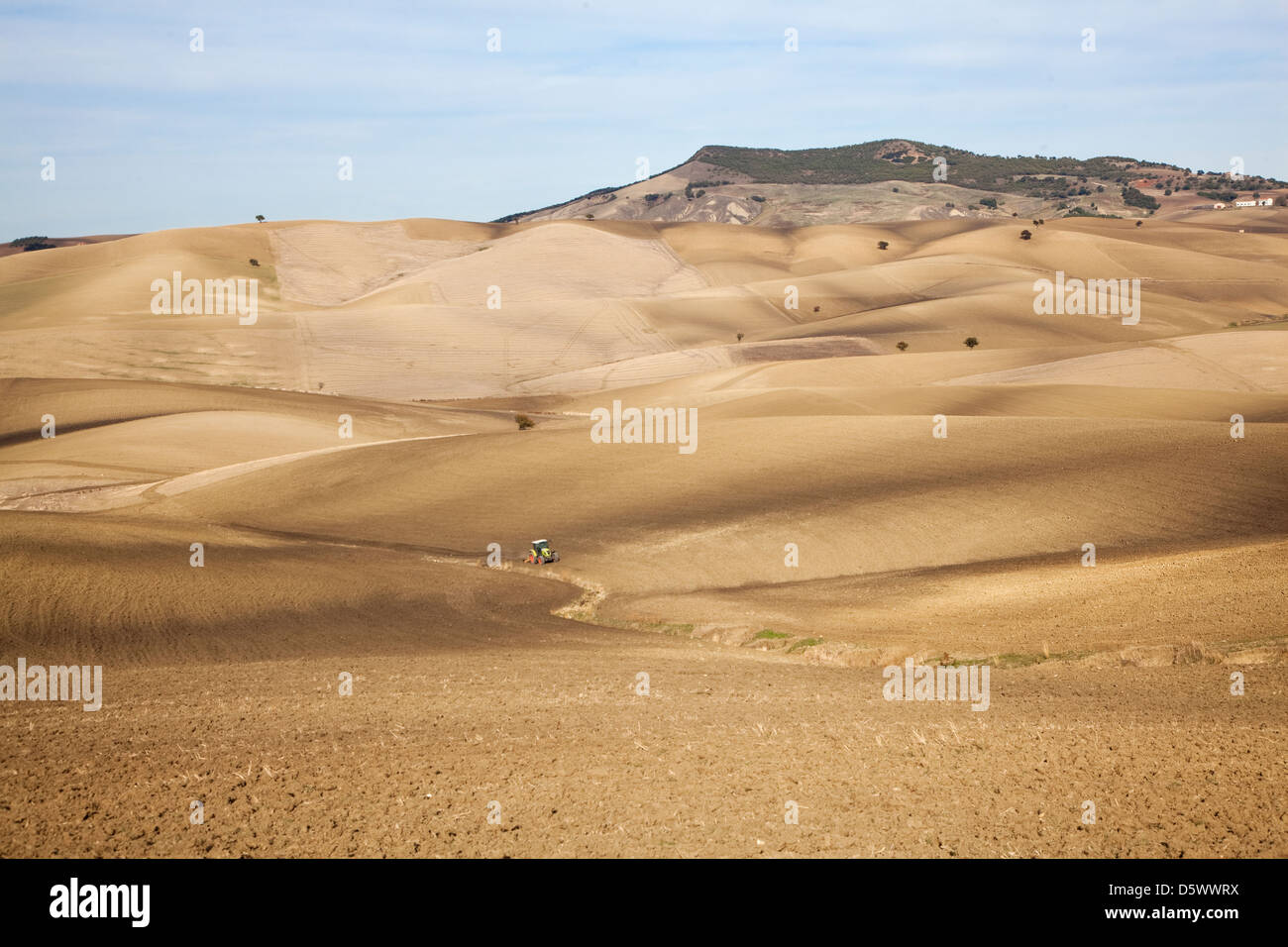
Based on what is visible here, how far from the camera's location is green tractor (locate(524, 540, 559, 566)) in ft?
124

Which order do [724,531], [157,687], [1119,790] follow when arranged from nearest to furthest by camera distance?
[1119,790]
[157,687]
[724,531]

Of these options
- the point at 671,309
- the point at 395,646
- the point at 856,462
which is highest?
the point at 671,309

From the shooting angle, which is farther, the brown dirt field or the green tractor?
the green tractor

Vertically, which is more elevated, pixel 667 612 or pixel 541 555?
pixel 541 555

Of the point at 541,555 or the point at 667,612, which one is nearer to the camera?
the point at 667,612

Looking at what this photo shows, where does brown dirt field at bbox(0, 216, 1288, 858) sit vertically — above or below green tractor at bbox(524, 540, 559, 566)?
above

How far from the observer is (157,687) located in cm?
2011

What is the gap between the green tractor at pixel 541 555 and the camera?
1483 inches

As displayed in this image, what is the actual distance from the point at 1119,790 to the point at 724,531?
26.7 metres

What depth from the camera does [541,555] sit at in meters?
37.8

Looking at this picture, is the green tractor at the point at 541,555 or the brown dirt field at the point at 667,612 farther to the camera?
the green tractor at the point at 541,555

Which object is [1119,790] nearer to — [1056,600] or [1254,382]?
[1056,600]

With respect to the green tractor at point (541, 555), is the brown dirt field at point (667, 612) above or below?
above
